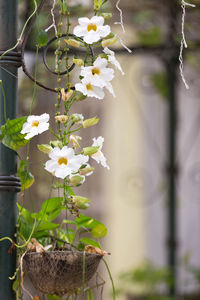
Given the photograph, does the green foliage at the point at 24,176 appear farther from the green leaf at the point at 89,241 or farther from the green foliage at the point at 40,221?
the green leaf at the point at 89,241

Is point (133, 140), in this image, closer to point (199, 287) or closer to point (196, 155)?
point (196, 155)

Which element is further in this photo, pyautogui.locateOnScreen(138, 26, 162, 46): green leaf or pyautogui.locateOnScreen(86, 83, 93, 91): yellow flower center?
pyautogui.locateOnScreen(138, 26, 162, 46): green leaf

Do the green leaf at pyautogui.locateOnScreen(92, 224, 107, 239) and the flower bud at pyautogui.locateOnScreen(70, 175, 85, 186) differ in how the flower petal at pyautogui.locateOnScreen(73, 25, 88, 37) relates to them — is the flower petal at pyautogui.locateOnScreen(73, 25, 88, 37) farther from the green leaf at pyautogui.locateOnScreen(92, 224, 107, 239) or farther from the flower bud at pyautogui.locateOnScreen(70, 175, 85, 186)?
the green leaf at pyautogui.locateOnScreen(92, 224, 107, 239)

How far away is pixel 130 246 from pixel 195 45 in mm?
2101

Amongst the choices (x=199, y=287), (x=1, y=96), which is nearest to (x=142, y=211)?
(x=199, y=287)

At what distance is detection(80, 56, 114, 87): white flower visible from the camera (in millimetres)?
1146

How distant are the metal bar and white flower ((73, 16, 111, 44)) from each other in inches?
6.0

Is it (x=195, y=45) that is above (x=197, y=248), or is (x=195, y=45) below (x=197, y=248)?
above

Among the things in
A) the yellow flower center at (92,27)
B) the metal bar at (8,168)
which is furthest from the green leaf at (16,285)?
the yellow flower center at (92,27)

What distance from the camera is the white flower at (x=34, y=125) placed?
1.11 metres

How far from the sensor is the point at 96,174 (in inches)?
182

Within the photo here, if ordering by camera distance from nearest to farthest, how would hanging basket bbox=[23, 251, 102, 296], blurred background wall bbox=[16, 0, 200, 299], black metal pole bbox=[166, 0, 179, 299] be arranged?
hanging basket bbox=[23, 251, 102, 296] < black metal pole bbox=[166, 0, 179, 299] < blurred background wall bbox=[16, 0, 200, 299]

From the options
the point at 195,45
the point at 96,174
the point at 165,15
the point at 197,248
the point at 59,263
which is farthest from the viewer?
the point at 96,174

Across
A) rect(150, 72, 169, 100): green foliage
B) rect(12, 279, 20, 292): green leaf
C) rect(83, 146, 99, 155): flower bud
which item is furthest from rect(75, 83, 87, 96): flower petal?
rect(150, 72, 169, 100): green foliage
